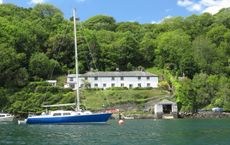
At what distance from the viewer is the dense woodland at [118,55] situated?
361 feet

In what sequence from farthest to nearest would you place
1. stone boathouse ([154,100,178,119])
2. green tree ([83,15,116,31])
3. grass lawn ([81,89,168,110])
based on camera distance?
1. green tree ([83,15,116,31])
2. grass lawn ([81,89,168,110])
3. stone boathouse ([154,100,178,119])

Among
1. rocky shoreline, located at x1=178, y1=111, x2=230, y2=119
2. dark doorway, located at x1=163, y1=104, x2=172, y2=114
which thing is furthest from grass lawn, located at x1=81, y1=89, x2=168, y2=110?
rocky shoreline, located at x1=178, y1=111, x2=230, y2=119

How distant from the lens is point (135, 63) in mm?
147625

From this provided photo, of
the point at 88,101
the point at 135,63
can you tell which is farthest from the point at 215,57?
the point at 88,101

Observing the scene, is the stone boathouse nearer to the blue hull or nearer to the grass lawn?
the grass lawn

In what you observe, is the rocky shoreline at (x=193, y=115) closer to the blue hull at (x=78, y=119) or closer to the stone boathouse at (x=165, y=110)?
the stone boathouse at (x=165, y=110)

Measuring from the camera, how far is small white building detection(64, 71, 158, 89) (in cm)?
12294

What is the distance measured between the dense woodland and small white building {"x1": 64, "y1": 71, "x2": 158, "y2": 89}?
14.5 ft

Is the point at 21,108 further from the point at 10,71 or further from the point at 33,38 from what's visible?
the point at 33,38

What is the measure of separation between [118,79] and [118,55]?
774 inches

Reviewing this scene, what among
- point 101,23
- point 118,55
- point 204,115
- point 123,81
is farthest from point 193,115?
point 101,23

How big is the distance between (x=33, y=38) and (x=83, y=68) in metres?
20.0

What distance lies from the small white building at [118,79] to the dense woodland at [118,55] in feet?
14.5

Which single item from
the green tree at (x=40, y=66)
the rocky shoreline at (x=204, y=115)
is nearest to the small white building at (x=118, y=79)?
the green tree at (x=40, y=66)
